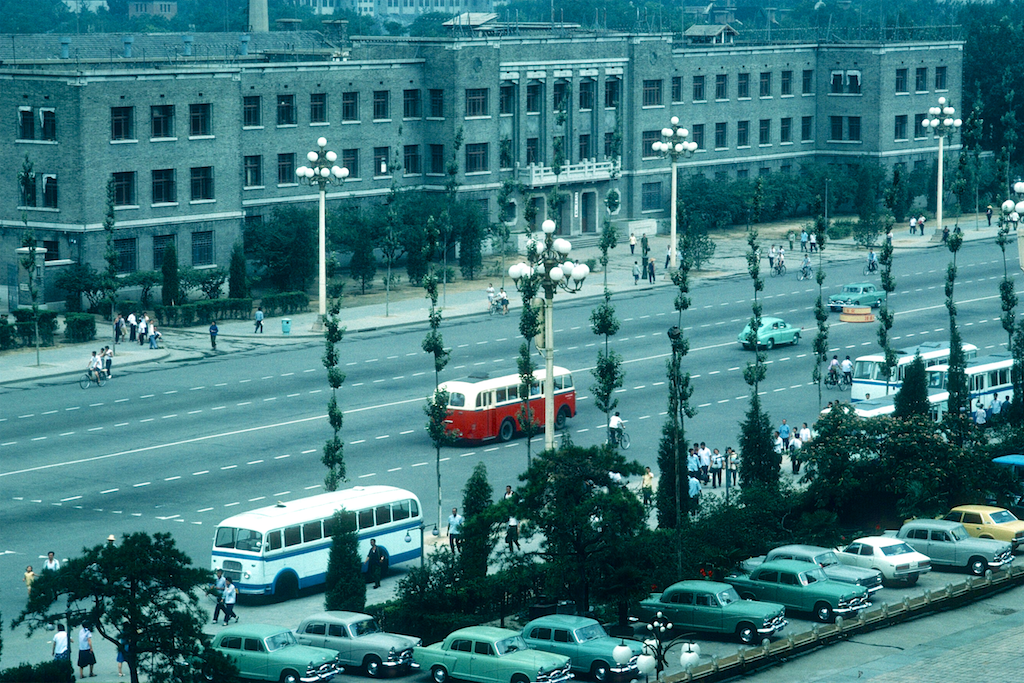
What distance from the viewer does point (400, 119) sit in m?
104

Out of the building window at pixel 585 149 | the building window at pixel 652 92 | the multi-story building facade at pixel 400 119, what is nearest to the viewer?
the multi-story building facade at pixel 400 119

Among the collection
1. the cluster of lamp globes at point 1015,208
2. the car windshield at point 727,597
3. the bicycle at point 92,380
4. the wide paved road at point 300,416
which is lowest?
the wide paved road at point 300,416

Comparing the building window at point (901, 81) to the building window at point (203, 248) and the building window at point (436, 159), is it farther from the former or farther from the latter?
the building window at point (203, 248)

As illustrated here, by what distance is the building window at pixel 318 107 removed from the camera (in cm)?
9906

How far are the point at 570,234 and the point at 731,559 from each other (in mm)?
69076

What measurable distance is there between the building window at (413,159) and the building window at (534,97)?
26.4 feet

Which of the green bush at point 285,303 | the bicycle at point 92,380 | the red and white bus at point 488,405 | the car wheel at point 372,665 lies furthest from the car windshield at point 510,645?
the green bush at point 285,303

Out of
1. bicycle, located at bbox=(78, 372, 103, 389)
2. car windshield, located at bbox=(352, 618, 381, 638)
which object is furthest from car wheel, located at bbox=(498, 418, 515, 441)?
car windshield, located at bbox=(352, 618, 381, 638)

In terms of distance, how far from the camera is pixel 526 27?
115312mm

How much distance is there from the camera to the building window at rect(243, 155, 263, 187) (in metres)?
95.6

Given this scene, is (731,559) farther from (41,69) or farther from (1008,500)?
(41,69)

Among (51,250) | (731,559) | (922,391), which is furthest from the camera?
(51,250)

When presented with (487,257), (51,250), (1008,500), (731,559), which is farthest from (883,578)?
(487,257)

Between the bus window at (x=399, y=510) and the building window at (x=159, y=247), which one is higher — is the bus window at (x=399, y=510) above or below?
below
